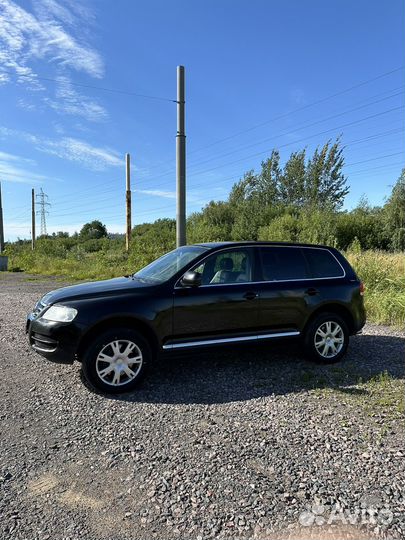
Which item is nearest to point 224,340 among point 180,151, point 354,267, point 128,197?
point 180,151

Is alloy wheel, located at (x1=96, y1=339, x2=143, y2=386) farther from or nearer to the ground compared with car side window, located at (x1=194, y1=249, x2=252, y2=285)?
nearer to the ground

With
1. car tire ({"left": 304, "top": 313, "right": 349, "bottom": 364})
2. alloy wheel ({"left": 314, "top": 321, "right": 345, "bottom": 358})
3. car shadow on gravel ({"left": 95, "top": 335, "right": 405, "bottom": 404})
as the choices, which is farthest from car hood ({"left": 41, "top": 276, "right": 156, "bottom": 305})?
alloy wheel ({"left": 314, "top": 321, "right": 345, "bottom": 358})

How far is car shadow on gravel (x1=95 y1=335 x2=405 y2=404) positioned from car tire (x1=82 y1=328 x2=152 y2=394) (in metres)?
0.16

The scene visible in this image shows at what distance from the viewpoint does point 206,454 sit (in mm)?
3398

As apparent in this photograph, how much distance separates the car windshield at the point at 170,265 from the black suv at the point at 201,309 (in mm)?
24

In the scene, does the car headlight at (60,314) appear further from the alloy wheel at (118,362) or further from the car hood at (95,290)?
the alloy wheel at (118,362)

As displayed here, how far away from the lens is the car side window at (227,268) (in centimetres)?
533

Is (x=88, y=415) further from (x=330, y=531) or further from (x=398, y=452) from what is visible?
(x=398, y=452)

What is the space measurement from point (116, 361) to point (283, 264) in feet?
8.48

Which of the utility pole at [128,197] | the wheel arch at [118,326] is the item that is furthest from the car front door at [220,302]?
the utility pole at [128,197]

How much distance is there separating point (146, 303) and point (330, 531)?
294 cm

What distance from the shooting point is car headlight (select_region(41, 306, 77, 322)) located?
4590 mm

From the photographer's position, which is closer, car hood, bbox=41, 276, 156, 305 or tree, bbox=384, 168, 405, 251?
car hood, bbox=41, 276, 156, 305

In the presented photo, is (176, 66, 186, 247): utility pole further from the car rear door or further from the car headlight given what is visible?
the car headlight
